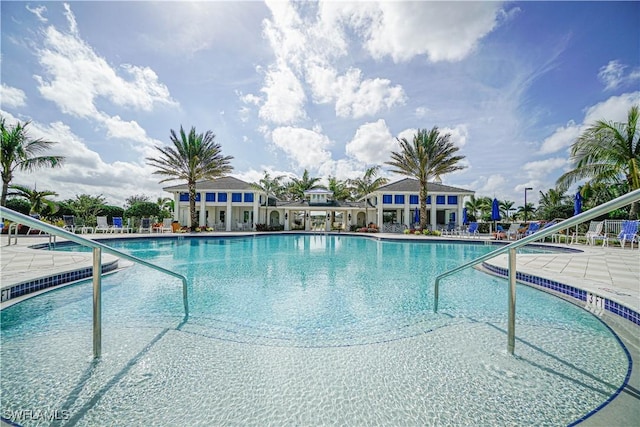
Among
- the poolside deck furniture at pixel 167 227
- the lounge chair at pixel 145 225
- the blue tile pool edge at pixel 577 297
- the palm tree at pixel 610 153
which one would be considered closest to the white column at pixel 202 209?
the poolside deck furniture at pixel 167 227

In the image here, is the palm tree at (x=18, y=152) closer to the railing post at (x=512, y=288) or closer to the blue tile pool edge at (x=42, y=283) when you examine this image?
the blue tile pool edge at (x=42, y=283)

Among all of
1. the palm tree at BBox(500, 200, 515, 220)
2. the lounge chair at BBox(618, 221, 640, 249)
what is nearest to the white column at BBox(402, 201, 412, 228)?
the lounge chair at BBox(618, 221, 640, 249)

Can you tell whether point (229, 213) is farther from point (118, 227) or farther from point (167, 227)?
point (118, 227)

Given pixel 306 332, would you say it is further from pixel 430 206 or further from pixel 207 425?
pixel 430 206

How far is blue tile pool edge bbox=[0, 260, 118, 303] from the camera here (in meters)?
4.49

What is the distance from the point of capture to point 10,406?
202 cm

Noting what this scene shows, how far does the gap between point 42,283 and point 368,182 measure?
107 ft

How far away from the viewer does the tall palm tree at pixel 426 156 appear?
22062mm

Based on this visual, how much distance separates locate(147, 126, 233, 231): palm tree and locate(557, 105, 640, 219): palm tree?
25.3 m

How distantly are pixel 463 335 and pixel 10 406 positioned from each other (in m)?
4.55

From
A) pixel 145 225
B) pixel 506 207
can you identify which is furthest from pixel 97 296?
pixel 506 207

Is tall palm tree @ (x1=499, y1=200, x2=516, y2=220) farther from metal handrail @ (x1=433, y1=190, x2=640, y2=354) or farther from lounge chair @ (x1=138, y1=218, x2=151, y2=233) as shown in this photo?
metal handrail @ (x1=433, y1=190, x2=640, y2=354)

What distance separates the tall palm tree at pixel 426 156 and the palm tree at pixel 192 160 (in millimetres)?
16040

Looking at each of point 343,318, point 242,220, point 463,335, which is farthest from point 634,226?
point 242,220
